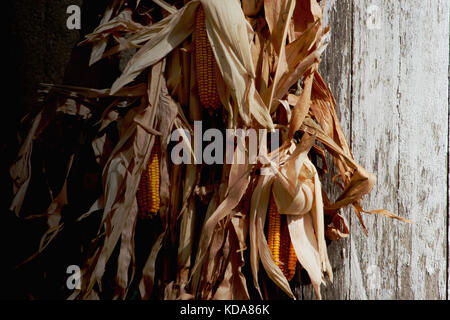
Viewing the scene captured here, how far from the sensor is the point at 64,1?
148cm

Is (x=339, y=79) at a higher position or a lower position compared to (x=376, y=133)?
higher

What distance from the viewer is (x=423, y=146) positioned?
154 centimetres

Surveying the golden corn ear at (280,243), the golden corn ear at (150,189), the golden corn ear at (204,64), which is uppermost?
the golden corn ear at (204,64)

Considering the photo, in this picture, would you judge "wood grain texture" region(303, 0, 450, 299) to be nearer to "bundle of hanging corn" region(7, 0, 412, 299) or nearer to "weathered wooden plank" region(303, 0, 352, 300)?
"weathered wooden plank" region(303, 0, 352, 300)

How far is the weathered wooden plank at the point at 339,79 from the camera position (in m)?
1.41

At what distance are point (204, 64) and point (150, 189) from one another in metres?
0.35

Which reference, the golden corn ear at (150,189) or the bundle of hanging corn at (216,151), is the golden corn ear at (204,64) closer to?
the bundle of hanging corn at (216,151)

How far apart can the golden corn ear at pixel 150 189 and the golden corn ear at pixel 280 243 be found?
11.9 inches

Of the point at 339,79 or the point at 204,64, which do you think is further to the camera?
the point at 339,79

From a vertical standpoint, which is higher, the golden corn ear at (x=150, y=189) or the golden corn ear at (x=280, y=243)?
the golden corn ear at (x=150, y=189)

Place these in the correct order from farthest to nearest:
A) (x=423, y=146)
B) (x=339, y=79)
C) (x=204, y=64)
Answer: (x=423, y=146) → (x=339, y=79) → (x=204, y=64)

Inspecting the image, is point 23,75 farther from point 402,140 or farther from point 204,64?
point 402,140

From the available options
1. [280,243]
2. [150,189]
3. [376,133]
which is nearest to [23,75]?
[150,189]

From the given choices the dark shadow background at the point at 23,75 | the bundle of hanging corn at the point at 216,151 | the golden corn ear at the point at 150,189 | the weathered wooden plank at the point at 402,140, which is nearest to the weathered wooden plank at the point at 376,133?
the weathered wooden plank at the point at 402,140
